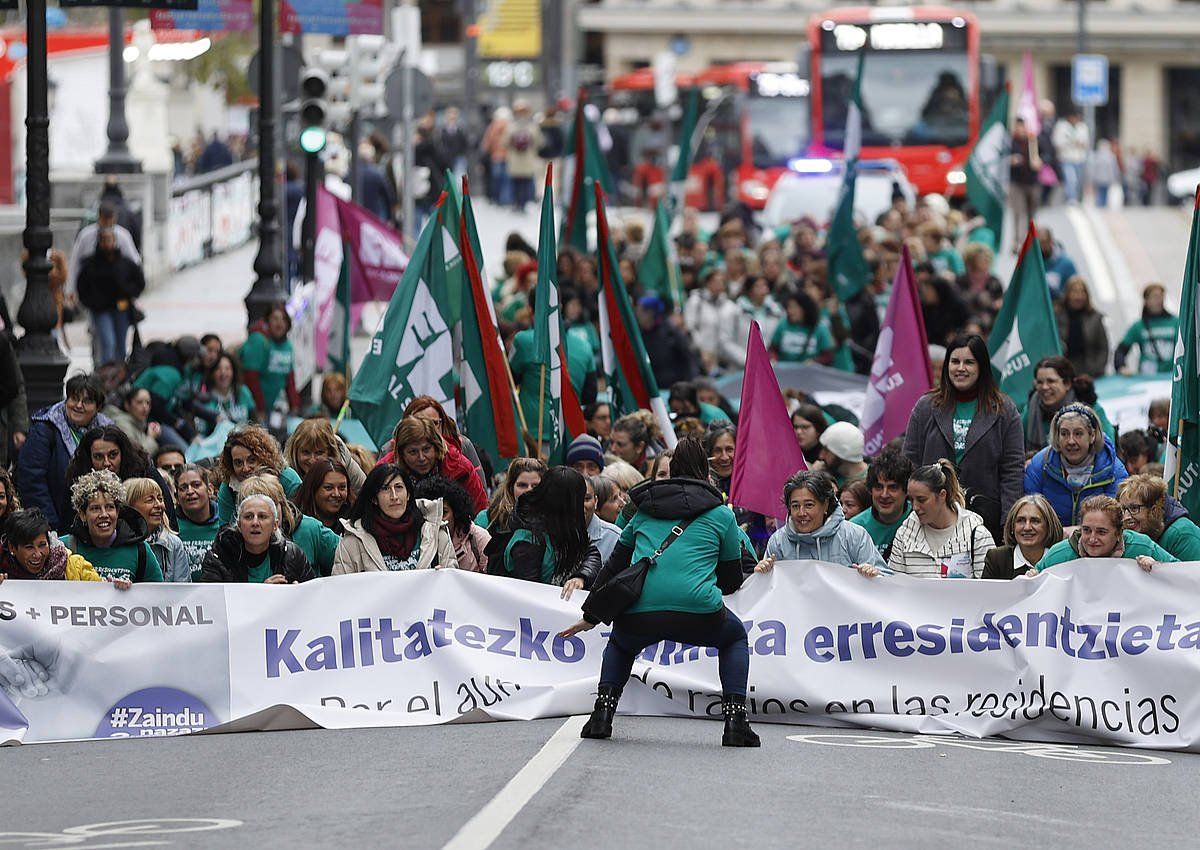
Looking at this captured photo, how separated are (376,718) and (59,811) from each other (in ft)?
7.26

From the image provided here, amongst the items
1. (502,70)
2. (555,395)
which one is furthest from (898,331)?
(502,70)

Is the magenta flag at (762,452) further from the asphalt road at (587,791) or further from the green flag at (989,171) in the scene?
the green flag at (989,171)

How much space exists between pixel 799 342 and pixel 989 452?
270 inches

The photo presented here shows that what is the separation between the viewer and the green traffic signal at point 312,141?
2209 cm

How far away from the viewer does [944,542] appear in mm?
11320

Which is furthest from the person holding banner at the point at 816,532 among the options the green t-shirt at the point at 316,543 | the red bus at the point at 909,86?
the red bus at the point at 909,86

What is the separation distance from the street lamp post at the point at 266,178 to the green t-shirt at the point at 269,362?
341cm

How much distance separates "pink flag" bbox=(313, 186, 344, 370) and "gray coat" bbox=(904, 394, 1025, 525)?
7113 millimetres

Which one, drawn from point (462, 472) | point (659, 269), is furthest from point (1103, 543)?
point (659, 269)

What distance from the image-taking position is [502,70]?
236ft

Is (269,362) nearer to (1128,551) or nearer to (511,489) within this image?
(511,489)

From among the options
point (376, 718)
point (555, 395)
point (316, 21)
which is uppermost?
point (316, 21)

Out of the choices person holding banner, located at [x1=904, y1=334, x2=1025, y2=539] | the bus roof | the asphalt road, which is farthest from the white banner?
the bus roof

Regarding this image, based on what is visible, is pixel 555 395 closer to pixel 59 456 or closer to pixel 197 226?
pixel 59 456
